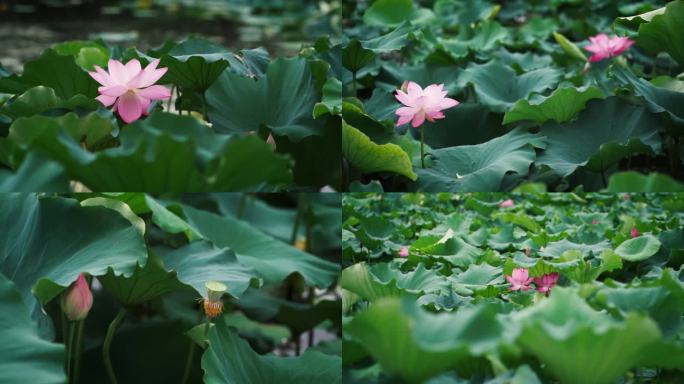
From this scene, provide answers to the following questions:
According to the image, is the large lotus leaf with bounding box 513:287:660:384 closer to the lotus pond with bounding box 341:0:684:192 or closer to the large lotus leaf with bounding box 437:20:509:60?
the lotus pond with bounding box 341:0:684:192

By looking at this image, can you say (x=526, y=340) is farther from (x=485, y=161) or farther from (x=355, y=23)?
(x=355, y=23)

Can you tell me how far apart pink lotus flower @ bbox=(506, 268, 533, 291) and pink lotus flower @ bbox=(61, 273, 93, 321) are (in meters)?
0.50

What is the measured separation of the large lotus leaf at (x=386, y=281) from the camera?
0.95 meters

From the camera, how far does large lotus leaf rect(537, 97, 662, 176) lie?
1.36 metres

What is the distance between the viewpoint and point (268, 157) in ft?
2.76

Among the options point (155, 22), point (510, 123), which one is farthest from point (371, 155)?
point (155, 22)

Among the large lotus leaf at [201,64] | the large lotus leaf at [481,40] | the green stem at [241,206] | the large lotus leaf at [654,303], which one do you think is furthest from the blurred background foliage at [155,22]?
the large lotus leaf at [654,303]

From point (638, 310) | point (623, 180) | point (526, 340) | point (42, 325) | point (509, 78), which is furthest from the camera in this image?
point (509, 78)

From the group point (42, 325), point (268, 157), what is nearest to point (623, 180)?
point (268, 157)

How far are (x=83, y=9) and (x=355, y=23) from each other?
3.57 m

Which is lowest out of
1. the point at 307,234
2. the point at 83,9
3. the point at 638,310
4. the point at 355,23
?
the point at 83,9

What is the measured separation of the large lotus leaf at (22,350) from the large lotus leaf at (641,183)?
0.79 meters

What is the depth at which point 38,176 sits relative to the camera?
827 millimetres

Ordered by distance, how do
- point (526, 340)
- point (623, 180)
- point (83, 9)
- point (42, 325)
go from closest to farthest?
1. point (526, 340)
2. point (42, 325)
3. point (623, 180)
4. point (83, 9)
